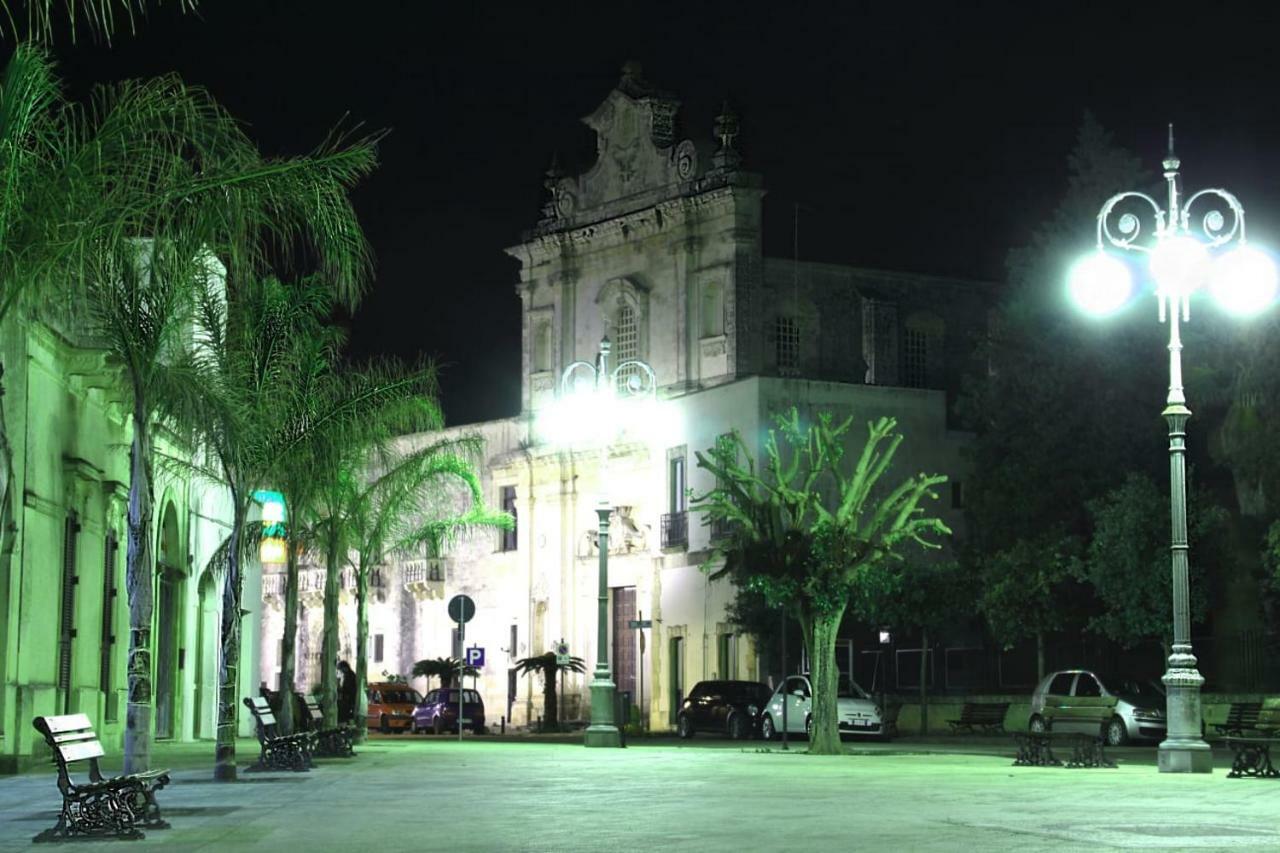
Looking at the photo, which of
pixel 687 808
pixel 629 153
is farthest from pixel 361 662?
pixel 629 153

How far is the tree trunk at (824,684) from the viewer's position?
3491cm

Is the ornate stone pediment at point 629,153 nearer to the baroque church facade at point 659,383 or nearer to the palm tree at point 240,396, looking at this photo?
the baroque church facade at point 659,383

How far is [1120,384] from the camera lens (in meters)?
48.9

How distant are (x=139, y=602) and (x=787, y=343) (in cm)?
4559

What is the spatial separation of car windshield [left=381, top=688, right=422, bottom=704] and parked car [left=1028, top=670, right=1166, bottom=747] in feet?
69.8

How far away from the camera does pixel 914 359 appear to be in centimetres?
6512

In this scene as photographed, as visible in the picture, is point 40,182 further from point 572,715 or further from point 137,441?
point 572,715

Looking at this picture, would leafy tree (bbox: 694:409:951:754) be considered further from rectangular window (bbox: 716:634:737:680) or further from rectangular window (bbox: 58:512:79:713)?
rectangular window (bbox: 716:634:737:680)

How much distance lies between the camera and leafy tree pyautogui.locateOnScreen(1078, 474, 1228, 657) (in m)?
43.0

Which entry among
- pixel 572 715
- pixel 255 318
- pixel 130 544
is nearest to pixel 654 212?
pixel 572 715

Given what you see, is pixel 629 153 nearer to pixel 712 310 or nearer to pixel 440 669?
pixel 712 310

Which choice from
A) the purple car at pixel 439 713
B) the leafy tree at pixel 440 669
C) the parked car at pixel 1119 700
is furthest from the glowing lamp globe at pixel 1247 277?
the leafy tree at pixel 440 669

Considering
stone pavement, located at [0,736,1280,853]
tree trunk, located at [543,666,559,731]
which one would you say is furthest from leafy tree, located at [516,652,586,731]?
stone pavement, located at [0,736,1280,853]

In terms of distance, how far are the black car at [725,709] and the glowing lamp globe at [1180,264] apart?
80.9ft
